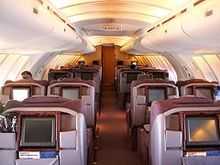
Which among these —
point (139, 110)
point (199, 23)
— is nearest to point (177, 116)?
point (199, 23)

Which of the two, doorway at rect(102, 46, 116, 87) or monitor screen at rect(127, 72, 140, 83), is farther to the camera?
doorway at rect(102, 46, 116, 87)

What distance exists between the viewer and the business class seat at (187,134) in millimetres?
4766

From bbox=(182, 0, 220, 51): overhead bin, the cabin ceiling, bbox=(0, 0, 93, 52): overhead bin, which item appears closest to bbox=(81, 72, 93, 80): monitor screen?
the cabin ceiling

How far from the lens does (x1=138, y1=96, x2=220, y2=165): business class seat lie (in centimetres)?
477

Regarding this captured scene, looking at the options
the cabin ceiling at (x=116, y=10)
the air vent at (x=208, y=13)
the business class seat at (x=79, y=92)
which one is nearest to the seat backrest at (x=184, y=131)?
the air vent at (x=208, y=13)

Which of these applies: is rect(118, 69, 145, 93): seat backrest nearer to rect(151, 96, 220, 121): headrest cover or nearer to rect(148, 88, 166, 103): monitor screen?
rect(148, 88, 166, 103): monitor screen

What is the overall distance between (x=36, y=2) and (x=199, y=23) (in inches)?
74.3

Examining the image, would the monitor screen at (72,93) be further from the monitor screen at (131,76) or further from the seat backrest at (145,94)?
the monitor screen at (131,76)

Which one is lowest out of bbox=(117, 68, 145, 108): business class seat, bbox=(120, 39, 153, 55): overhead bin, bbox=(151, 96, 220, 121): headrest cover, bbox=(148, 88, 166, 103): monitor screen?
bbox=(151, 96, 220, 121): headrest cover

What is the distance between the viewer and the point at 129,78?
14.2m

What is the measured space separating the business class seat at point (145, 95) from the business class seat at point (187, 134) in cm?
318

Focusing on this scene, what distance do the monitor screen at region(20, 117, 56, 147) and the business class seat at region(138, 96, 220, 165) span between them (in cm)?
126

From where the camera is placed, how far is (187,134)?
4844mm

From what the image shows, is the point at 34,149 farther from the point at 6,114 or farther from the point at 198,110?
the point at 198,110
